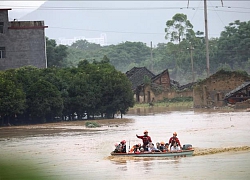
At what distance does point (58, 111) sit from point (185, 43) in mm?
63591

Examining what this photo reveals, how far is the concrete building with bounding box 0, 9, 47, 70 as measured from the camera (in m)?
67.5

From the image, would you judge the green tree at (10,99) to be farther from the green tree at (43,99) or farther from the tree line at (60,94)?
the green tree at (43,99)

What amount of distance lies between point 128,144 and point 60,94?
19925mm

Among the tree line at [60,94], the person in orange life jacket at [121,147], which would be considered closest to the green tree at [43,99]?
the tree line at [60,94]

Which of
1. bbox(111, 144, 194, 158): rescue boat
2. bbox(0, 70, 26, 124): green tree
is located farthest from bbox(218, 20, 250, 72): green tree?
bbox(111, 144, 194, 158): rescue boat

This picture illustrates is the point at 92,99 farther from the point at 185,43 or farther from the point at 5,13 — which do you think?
the point at 185,43

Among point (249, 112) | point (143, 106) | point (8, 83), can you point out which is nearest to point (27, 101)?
point (8, 83)

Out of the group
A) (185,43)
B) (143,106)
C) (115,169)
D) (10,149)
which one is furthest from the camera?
(185,43)

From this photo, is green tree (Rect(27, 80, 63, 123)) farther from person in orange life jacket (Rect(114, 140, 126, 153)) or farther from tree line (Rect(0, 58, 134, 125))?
person in orange life jacket (Rect(114, 140, 126, 153))

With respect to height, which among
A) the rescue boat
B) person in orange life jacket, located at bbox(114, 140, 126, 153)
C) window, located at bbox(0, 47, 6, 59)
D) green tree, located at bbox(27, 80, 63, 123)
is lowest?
the rescue boat

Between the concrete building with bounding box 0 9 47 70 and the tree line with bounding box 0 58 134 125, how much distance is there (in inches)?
252

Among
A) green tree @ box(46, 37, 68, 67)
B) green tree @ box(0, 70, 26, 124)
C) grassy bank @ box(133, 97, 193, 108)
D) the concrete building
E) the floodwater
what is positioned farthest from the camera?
green tree @ box(46, 37, 68, 67)

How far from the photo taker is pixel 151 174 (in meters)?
26.7

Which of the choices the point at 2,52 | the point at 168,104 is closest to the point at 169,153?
the point at 2,52
